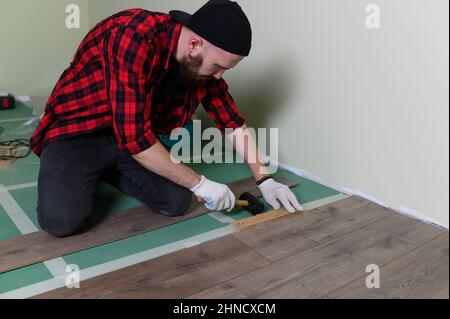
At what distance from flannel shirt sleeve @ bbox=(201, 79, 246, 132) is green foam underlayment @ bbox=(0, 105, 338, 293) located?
43 cm

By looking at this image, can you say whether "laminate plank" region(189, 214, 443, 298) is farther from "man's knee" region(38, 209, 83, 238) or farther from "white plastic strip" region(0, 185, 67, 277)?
"man's knee" region(38, 209, 83, 238)

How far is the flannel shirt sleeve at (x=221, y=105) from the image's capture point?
6.60 feet

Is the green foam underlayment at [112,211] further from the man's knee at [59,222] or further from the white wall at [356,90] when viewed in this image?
the white wall at [356,90]

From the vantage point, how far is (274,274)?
1512mm

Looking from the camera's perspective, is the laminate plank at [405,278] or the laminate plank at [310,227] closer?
the laminate plank at [405,278]

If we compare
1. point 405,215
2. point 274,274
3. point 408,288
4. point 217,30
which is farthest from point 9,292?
point 405,215

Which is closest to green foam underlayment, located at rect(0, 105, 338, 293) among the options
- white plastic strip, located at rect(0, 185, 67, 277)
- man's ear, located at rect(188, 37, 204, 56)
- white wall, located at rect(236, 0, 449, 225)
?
white plastic strip, located at rect(0, 185, 67, 277)

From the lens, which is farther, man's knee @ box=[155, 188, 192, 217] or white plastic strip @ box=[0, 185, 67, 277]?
man's knee @ box=[155, 188, 192, 217]

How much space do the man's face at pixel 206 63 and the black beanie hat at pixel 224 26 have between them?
4 cm

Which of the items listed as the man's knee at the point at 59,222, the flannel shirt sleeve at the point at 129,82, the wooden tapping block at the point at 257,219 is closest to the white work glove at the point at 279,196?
the wooden tapping block at the point at 257,219

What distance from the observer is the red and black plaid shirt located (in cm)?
155

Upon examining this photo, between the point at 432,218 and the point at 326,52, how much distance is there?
3.18ft

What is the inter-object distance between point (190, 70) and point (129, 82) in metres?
0.29

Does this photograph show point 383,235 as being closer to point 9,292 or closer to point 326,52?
point 326,52
